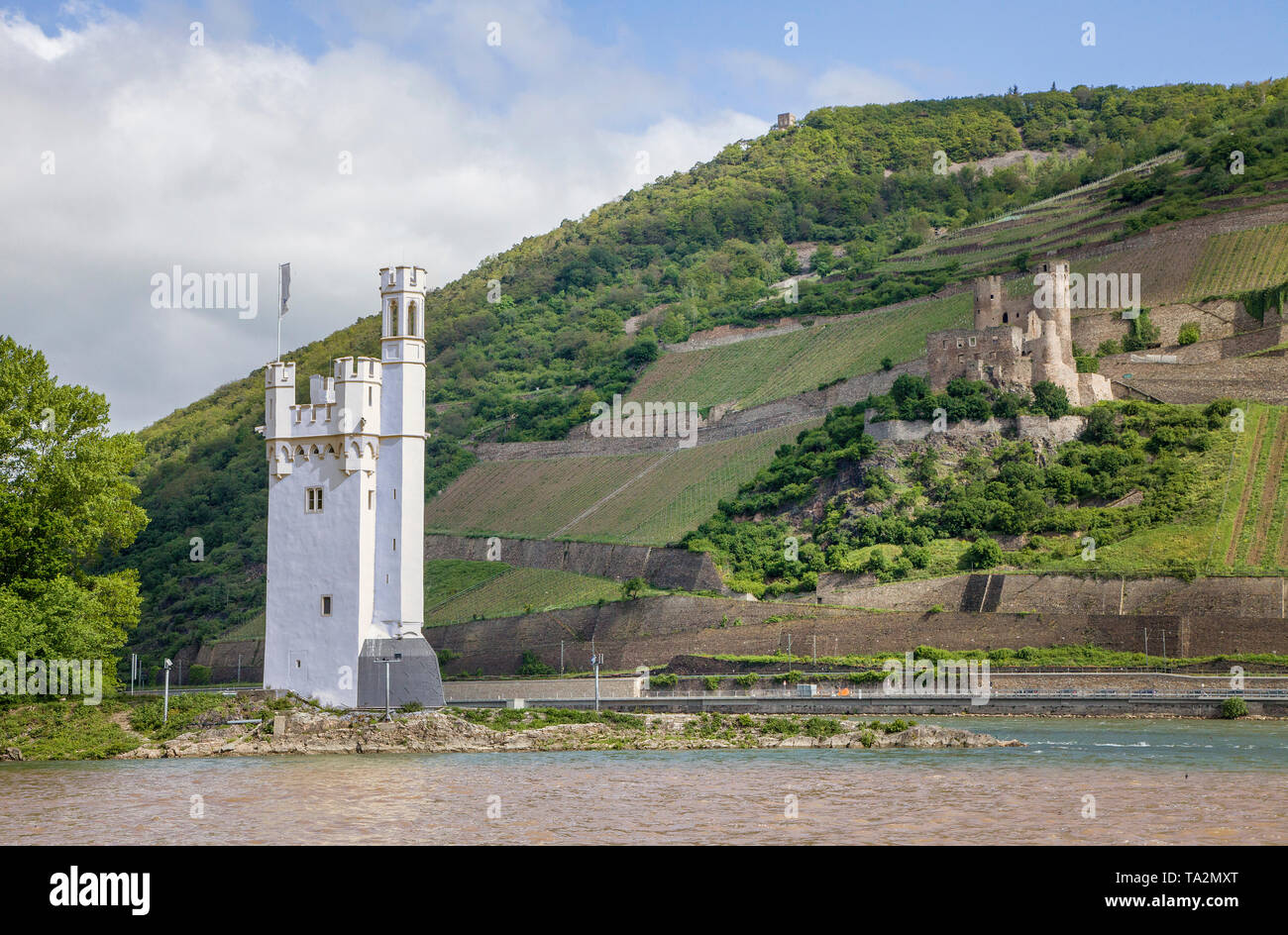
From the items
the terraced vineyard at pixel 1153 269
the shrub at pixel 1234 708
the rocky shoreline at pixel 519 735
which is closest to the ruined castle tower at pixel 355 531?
the rocky shoreline at pixel 519 735

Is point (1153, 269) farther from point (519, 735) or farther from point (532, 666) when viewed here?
point (519, 735)

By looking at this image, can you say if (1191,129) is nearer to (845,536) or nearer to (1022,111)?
(1022,111)

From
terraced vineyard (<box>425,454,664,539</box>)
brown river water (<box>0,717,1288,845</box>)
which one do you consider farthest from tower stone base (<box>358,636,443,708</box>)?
terraced vineyard (<box>425,454,664,539</box>)

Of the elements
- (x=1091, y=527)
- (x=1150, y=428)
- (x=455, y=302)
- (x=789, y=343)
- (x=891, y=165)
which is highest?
(x=891, y=165)

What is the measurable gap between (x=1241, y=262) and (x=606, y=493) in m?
40.5

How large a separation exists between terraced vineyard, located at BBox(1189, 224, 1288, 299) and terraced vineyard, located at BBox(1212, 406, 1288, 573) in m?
13.9

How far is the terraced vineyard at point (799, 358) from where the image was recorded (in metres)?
95.1

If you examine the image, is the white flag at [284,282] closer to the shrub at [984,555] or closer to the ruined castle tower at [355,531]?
the ruined castle tower at [355,531]

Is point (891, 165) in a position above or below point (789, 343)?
above

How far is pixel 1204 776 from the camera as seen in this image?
2823cm

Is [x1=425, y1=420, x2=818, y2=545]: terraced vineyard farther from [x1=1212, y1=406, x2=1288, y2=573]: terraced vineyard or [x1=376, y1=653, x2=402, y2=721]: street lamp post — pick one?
[x1=376, y1=653, x2=402, y2=721]: street lamp post

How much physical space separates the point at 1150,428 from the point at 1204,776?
46681 mm

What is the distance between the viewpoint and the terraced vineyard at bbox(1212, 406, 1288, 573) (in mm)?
58719
